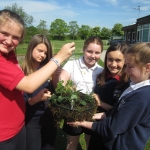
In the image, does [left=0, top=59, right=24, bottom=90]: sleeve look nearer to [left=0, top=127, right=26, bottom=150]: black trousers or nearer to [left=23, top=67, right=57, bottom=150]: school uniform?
[left=0, top=127, right=26, bottom=150]: black trousers

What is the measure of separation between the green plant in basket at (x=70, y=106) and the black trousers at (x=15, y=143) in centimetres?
48

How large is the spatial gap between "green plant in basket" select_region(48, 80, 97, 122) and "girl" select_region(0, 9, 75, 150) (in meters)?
0.33

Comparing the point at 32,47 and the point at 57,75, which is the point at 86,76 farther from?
the point at 32,47

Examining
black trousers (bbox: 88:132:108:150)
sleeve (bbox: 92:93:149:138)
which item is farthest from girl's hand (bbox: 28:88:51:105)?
black trousers (bbox: 88:132:108:150)

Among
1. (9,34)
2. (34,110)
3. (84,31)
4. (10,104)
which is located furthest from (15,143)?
(84,31)

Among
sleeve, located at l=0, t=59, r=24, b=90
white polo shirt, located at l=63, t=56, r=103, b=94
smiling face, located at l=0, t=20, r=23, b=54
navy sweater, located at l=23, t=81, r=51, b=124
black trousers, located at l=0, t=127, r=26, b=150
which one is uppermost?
smiling face, located at l=0, t=20, r=23, b=54

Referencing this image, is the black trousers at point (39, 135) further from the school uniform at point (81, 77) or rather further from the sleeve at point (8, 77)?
the sleeve at point (8, 77)

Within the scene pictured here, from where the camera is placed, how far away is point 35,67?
8.23 ft

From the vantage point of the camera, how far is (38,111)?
2.39 meters

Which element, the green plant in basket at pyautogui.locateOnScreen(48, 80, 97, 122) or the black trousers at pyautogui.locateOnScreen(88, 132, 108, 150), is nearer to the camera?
the green plant in basket at pyautogui.locateOnScreen(48, 80, 97, 122)

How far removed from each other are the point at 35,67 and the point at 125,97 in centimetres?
138

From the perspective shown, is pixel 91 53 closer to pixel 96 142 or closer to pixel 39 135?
pixel 96 142

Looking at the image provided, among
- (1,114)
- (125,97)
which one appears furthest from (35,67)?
(125,97)

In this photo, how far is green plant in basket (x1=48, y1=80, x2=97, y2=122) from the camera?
1.71 meters
